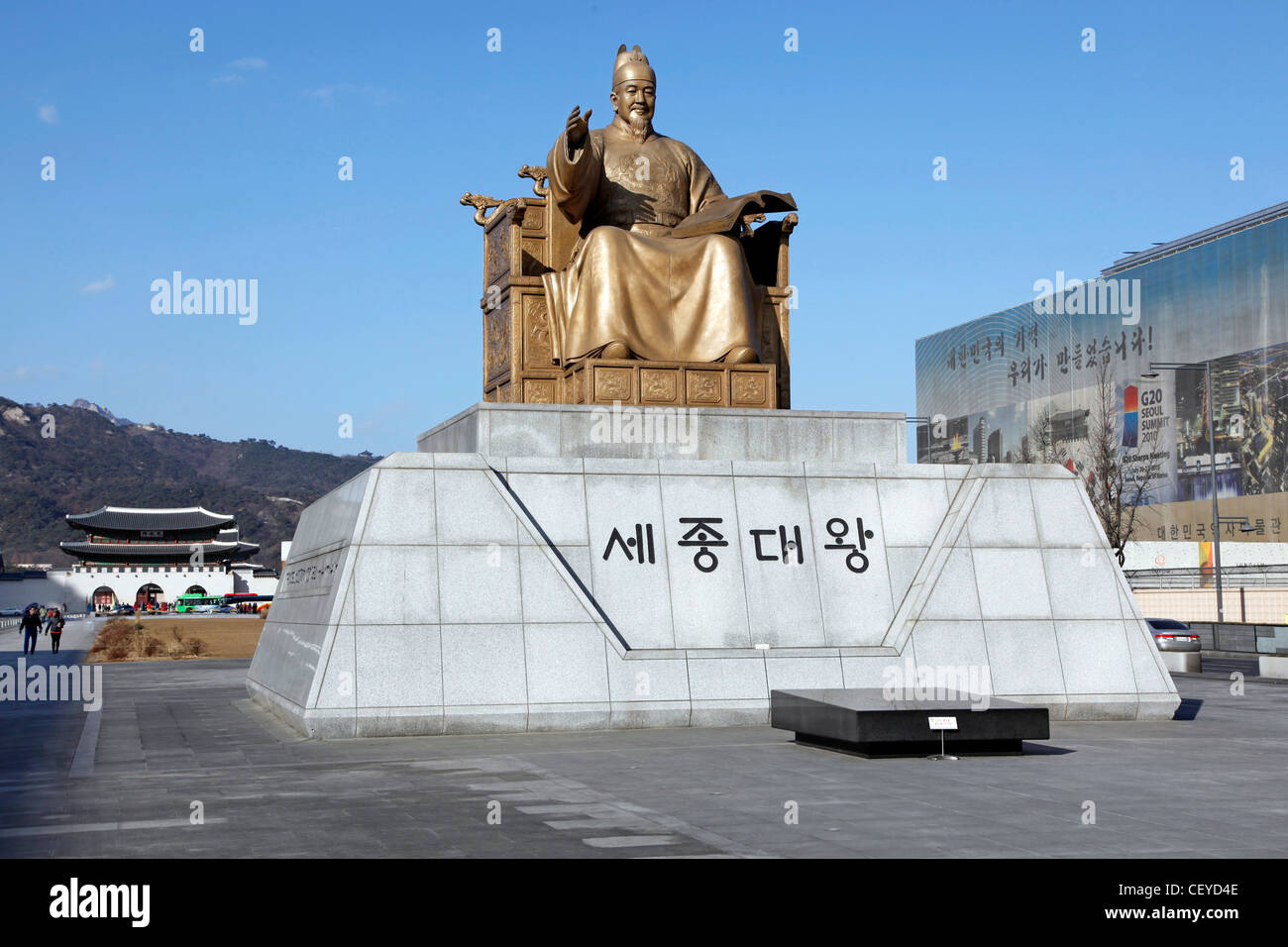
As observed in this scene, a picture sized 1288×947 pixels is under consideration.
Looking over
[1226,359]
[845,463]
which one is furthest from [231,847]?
[1226,359]

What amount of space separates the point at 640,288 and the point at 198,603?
73239 mm

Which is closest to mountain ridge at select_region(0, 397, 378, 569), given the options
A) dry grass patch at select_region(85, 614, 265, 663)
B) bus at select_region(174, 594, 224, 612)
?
bus at select_region(174, 594, 224, 612)

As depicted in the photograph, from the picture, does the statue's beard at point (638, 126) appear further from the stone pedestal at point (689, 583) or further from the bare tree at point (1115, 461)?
the bare tree at point (1115, 461)

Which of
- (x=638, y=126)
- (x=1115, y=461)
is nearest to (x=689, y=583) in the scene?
(x=638, y=126)

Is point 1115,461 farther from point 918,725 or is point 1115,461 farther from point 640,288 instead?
point 918,725

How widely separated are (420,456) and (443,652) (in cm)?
200

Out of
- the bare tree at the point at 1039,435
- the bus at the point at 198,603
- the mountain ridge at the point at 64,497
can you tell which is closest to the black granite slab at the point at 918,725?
the bare tree at the point at 1039,435

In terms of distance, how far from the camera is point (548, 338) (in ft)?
51.2

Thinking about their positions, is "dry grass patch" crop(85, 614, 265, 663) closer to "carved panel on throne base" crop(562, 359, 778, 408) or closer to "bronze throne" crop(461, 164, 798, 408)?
"bronze throne" crop(461, 164, 798, 408)

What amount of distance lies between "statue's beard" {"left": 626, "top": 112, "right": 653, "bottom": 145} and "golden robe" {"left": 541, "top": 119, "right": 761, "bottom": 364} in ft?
2.58

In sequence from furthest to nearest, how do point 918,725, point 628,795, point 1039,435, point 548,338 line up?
point 1039,435 → point 548,338 → point 918,725 → point 628,795

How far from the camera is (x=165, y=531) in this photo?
8981cm

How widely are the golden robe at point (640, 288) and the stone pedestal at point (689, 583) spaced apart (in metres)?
1.10

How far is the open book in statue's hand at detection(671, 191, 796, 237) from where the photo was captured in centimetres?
1550
